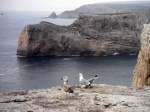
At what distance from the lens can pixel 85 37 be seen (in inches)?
4857

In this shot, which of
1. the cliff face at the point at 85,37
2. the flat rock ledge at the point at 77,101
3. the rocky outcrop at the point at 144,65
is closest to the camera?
the flat rock ledge at the point at 77,101

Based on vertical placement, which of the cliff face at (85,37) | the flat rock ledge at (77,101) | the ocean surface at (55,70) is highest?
the flat rock ledge at (77,101)

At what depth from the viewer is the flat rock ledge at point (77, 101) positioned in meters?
20.9

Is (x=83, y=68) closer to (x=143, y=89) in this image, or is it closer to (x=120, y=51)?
(x=120, y=51)

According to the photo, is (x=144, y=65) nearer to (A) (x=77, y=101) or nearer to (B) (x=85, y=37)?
(A) (x=77, y=101)

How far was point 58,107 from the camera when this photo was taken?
2125 cm

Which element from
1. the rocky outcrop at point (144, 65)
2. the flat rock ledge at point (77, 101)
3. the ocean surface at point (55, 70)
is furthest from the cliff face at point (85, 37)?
the flat rock ledge at point (77, 101)

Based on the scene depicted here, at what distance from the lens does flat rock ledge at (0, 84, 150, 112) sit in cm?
2094

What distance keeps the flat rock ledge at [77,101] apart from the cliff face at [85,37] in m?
92.1

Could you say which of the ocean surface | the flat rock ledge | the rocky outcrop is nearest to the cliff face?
the ocean surface

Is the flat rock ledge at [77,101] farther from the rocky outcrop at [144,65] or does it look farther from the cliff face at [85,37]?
the cliff face at [85,37]

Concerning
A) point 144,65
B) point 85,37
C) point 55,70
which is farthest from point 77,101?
point 85,37

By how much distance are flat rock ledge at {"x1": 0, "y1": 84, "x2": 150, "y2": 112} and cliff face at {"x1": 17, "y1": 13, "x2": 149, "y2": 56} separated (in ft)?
302

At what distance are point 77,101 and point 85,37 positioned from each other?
102m
